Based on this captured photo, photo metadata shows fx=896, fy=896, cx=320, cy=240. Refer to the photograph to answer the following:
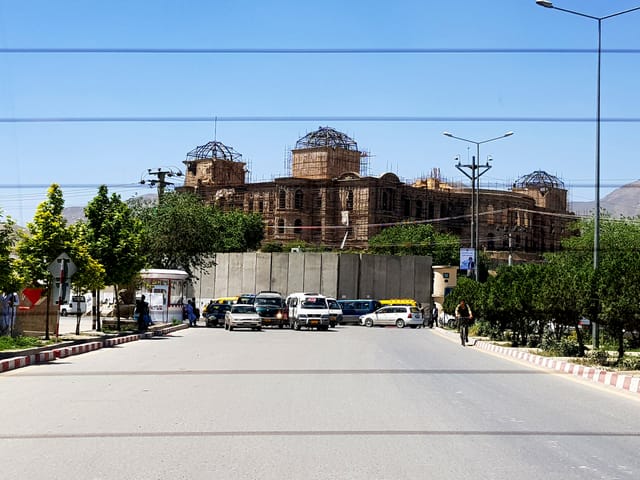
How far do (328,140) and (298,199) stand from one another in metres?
11.3

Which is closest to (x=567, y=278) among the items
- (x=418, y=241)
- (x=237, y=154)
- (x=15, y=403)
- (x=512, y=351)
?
(x=512, y=351)

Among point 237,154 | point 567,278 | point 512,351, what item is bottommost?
point 512,351

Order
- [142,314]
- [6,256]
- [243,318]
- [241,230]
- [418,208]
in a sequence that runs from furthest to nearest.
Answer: [418,208] → [241,230] → [243,318] → [142,314] → [6,256]

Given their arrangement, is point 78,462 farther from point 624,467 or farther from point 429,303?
point 429,303

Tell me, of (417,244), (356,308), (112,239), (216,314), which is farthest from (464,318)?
(417,244)

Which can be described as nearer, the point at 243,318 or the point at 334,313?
the point at 243,318

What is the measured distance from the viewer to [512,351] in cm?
2959

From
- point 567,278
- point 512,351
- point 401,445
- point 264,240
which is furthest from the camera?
point 264,240

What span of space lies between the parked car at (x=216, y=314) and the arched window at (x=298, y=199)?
2681 inches

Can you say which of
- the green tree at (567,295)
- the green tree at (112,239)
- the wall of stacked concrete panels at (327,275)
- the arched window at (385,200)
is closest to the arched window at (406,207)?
the arched window at (385,200)

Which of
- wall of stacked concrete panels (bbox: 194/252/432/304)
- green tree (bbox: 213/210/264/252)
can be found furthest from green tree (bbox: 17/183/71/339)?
green tree (bbox: 213/210/264/252)

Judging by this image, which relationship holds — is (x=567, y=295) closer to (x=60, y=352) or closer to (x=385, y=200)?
(x=60, y=352)

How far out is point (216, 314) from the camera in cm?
5503

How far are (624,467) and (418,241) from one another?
100917 millimetres
